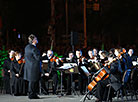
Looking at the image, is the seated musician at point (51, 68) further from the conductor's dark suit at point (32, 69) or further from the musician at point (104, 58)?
the musician at point (104, 58)

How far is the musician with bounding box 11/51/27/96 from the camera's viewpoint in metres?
15.0

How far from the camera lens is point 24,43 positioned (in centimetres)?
1970

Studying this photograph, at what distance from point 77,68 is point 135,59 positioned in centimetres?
411

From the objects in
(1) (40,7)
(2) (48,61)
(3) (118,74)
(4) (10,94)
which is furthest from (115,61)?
(1) (40,7)

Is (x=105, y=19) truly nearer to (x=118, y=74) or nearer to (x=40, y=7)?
(x=40, y=7)

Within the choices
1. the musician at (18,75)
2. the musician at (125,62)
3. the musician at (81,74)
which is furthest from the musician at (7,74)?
the musician at (125,62)

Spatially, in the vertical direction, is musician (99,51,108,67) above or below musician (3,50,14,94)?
above

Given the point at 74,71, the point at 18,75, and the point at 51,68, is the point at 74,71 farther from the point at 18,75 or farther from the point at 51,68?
the point at 18,75

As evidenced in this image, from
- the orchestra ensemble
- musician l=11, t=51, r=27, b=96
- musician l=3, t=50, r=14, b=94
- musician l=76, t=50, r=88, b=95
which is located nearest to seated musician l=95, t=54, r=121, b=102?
the orchestra ensemble

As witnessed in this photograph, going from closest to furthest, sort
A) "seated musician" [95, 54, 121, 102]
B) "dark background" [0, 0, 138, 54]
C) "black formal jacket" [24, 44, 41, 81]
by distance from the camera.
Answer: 1. "seated musician" [95, 54, 121, 102]
2. "black formal jacket" [24, 44, 41, 81]
3. "dark background" [0, 0, 138, 54]

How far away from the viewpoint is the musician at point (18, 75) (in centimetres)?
1498

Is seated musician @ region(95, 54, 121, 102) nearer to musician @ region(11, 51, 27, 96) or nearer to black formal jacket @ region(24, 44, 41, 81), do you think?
black formal jacket @ region(24, 44, 41, 81)

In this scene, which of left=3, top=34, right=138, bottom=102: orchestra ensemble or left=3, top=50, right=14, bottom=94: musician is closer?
left=3, top=34, right=138, bottom=102: orchestra ensemble

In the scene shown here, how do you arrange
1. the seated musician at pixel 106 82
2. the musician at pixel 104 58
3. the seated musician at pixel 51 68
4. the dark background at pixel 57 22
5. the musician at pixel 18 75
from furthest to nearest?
1. the dark background at pixel 57 22
2. the seated musician at pixel 51 68
3. the musician at pixel 18 75
4. the musician at pixel 104 58
5. the seated musician at pixel 106 82
